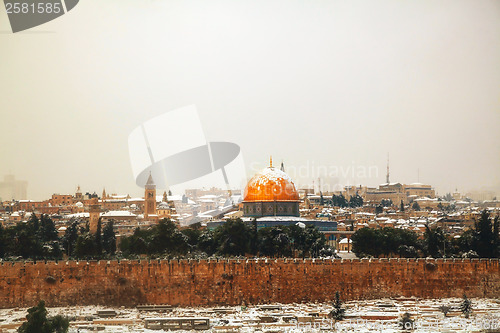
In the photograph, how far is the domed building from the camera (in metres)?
44.8

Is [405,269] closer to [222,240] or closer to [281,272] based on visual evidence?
[281,272]

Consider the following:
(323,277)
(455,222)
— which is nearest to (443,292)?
(323,277)

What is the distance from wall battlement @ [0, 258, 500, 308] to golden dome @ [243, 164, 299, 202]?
16101mm

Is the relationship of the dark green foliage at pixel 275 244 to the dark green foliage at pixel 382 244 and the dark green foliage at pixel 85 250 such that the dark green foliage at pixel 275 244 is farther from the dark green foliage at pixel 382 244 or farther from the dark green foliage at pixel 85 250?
the dark green foliage at pixel 85 250

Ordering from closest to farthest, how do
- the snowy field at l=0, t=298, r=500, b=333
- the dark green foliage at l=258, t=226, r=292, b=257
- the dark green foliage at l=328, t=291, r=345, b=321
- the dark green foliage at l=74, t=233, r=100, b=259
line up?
the snowy field at l=0, t=298, r=500, b=333
the dark green foliage at l=328, t=291, r=345, b=321
the dark green foliage at l=74, t=233, r=100, b=259
the dark green foliage at l=258, t=226, r=292, b=257

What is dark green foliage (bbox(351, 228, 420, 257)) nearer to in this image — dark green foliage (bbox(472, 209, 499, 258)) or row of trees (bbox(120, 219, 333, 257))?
row of trees (bbox(120, 219, 333, 257))

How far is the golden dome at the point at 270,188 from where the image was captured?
44.8m

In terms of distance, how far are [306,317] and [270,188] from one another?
67.2ft

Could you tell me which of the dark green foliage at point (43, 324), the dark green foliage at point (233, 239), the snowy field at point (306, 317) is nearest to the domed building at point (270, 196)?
the dark green foliage at point (233, 239)

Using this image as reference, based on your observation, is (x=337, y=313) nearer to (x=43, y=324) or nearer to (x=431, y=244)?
(x=43, y=324)

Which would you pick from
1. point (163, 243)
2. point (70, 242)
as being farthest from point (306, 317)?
point (70, 242)

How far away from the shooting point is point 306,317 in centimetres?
2461

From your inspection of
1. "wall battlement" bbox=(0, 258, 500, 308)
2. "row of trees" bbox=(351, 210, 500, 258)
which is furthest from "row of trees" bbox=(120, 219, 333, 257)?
"wall battlement" bbox=(0, 258, 500, 308)

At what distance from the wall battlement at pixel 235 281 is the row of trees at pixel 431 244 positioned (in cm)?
489
